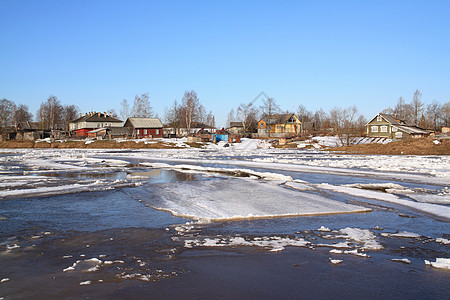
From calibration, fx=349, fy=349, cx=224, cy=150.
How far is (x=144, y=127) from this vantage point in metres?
83.7

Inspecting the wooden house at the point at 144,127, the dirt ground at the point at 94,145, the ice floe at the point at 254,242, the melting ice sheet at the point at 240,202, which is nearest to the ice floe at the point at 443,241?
the ice floe at the point at 254,242

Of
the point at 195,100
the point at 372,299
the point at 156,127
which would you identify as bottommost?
the point at 372,299

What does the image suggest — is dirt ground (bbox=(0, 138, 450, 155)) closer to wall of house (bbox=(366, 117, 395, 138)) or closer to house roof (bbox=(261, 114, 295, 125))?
wall of house (bbox=(366, 117, 395, 138))

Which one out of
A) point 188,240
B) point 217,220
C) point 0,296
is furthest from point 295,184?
point 0,296

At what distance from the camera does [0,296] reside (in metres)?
4.76

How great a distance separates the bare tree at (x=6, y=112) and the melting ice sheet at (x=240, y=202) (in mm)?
114671

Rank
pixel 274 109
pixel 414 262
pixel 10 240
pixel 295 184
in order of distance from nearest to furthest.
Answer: pixel 414 262 < pixel 10 240 < pixel 295 184 < pixel 274 109

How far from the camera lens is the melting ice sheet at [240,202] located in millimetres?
9914

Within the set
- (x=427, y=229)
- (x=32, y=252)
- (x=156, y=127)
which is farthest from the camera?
(x=156, y=127)

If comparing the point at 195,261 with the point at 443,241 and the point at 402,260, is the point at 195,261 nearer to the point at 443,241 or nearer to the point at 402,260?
the point at 402,260

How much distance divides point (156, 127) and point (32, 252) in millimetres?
79885

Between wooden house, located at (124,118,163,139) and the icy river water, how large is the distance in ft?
233

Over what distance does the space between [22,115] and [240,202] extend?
5840 inches

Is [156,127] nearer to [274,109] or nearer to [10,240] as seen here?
[274,109]
